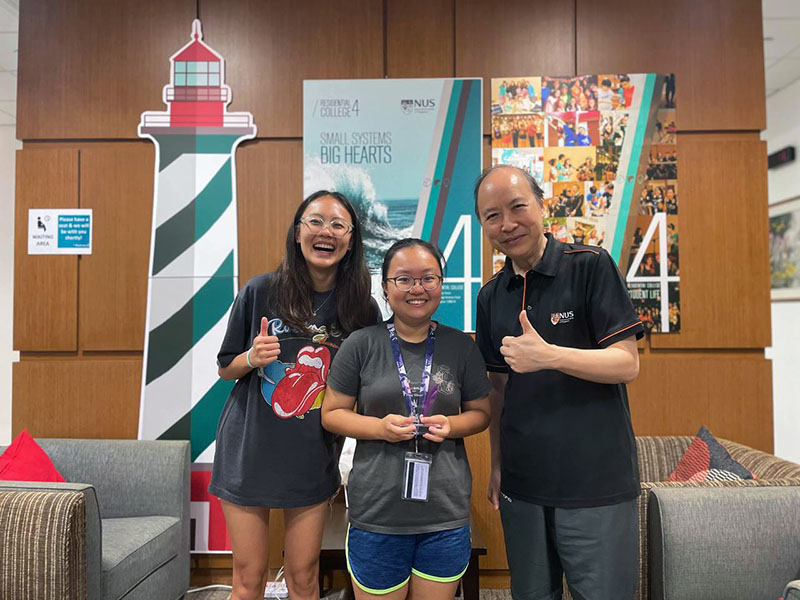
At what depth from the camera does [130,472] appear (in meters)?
2.75

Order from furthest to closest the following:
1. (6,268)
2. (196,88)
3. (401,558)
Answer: (6,268) < (196,88) < (401,558)

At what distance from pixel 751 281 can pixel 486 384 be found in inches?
87.1

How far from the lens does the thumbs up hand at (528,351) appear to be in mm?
1379

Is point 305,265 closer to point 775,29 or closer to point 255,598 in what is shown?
point 255,598

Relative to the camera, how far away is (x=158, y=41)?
123 inches

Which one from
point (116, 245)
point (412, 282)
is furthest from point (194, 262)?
point (412, 282)

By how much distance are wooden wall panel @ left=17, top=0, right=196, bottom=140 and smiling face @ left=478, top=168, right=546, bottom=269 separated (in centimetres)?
241

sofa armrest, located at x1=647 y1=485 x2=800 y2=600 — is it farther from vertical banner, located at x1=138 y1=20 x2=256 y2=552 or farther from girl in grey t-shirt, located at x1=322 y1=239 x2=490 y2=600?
vertical banner, located at x1=138 y1=20 x2=256 y2=552

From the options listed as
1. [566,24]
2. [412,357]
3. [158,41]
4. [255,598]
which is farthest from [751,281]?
[158,41]

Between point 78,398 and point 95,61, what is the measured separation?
1922 millimetres

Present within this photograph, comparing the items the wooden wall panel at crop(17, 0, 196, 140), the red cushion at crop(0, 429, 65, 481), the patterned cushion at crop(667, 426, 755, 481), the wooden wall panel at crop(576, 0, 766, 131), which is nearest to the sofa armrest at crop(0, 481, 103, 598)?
the red cushion at crop(0, 429, 65, 481)

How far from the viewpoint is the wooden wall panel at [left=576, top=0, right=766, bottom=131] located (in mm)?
3053

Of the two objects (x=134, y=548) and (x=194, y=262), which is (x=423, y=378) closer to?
(x=134, y=548)

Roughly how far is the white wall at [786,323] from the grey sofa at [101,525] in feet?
17.0
